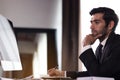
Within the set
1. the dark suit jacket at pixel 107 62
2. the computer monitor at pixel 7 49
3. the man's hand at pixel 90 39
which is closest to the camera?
the computer monitor at pixel 7 49

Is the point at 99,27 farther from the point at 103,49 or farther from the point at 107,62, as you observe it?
the point at 107,62

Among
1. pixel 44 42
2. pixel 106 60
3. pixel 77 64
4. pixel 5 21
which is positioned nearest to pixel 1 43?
pixel 5 21

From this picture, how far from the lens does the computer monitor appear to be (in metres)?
1.23

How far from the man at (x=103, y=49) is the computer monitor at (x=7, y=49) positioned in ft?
1.05

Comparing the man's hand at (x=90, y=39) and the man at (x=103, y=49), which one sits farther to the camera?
the man's hand at (x=90, y=39)

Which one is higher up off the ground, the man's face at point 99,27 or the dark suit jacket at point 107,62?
the man's face at point 99,27

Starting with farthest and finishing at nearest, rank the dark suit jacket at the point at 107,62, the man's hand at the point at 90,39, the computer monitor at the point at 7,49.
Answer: the man's hand at the point at 90,39 < the dark suit jacket at the point at 107,62 < the computer monitor at the point at 7,49

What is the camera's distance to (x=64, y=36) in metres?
3.69

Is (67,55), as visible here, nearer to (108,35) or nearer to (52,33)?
(52,33)

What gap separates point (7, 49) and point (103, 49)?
0.53m

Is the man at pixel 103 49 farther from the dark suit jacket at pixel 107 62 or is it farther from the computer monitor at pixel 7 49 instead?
the computer monitor at pixel 7 49

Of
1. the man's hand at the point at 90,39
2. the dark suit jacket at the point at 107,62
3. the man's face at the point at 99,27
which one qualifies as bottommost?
the dark suit jacket at the point at 107,62

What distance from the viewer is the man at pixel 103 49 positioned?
4.46ft

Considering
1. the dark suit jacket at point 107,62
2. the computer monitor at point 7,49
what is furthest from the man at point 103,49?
the computer monitor at point 7,49
